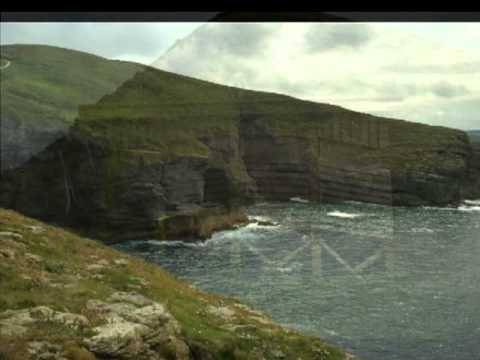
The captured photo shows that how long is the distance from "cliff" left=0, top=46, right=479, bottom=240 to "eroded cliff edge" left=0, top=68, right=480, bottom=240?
17 cm

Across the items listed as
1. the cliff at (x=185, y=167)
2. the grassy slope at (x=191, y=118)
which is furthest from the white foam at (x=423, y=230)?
the grassy slope at (x=191, y=118)

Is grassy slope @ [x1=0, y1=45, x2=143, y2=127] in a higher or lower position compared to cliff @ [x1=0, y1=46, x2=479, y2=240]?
higher

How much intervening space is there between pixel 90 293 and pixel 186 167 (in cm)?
7516

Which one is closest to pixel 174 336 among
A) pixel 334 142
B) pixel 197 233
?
pixel 334 142

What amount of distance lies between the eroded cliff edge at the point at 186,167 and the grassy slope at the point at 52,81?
6697mm

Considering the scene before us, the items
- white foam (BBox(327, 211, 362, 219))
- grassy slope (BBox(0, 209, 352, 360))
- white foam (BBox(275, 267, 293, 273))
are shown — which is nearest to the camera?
grassy slope (BBox(0, 209, 352, 360))

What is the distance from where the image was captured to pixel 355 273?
2149 inches

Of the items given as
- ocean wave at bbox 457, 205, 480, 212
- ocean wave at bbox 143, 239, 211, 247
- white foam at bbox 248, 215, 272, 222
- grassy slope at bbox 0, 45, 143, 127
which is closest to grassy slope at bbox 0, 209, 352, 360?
ocean wave at bbox 143, 239, 211, 247

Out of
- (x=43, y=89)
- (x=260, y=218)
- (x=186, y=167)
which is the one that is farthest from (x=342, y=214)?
(x=43, y=89)

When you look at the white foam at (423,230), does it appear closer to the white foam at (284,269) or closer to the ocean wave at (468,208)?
the ocean wave at (468,208)

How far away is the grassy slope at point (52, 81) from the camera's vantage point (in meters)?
107

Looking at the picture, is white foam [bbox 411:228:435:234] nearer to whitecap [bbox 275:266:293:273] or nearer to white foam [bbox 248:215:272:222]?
white foam [bbox 248:215:272:222]

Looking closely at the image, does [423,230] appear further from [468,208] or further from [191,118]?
[191,118]

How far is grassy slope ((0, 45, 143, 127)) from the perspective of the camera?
351 feet
